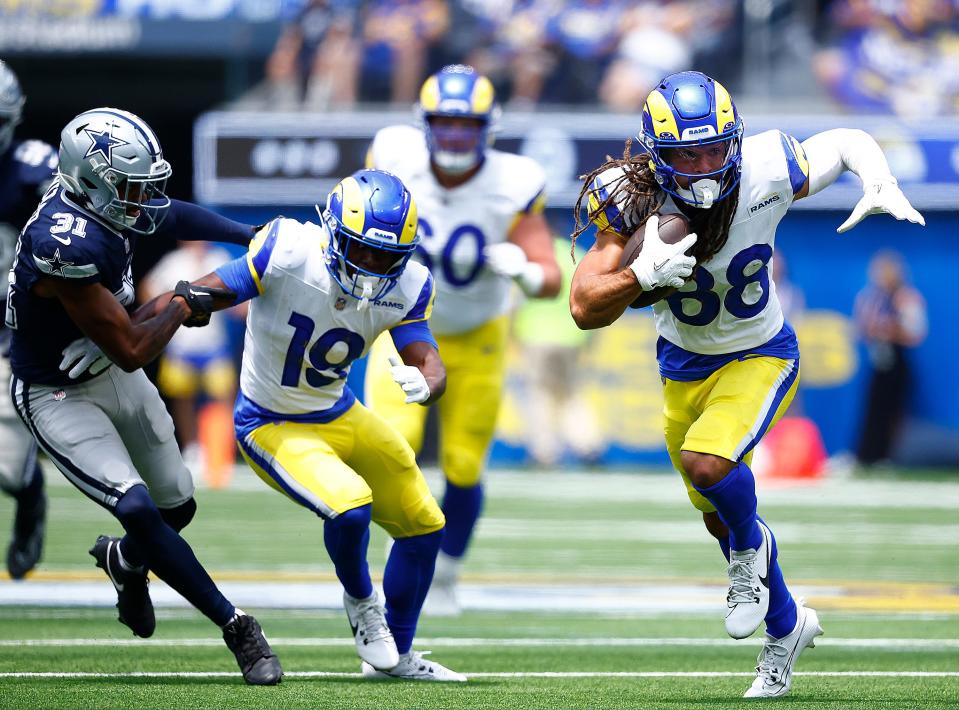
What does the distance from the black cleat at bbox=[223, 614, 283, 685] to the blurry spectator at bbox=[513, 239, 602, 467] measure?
8842mm

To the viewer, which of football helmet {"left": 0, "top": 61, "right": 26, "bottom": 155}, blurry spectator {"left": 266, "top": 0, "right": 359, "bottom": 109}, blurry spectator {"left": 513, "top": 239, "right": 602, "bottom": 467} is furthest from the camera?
blurry spectator {"left": 266, "top": 0, "right": 359, "bottom": 109}

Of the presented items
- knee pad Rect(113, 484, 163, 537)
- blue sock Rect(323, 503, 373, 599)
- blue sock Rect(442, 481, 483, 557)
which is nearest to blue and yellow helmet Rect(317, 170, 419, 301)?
blue sock Rect(323, 503, 373, 599)

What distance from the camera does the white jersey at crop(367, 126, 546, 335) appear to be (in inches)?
251

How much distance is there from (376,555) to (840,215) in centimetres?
668

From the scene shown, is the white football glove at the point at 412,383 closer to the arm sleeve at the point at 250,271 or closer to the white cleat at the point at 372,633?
the arm sleeve at the point at 250,271

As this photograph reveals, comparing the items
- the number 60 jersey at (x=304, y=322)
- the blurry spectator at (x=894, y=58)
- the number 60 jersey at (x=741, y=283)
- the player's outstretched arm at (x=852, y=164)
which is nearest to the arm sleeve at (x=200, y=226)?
the number 60 jersey at (x=304, y=322)

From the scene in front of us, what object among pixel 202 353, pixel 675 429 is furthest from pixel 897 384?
pixel 675 429

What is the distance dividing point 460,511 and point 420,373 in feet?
6.09

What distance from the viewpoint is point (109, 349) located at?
4.50 metres

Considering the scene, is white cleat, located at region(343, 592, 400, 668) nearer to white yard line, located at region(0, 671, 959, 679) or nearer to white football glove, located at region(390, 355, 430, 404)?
white yard line, located at region(0, 671, 959, 679)

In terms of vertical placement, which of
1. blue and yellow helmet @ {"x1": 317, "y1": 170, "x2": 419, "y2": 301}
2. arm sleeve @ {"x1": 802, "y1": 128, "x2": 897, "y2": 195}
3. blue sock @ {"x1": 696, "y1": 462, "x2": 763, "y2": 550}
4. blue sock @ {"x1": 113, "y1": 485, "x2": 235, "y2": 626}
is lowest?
blue sock @ {"x1": 113, "y1": 485, "x2": 235, "y2": 626}

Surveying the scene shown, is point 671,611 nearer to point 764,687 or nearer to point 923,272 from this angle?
point 764,687

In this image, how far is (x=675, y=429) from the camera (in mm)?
4824

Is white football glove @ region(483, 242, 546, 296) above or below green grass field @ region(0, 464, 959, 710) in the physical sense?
above
